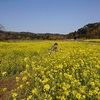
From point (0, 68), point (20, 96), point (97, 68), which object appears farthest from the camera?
point (0, 68)

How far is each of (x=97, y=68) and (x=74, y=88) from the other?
2.59 m

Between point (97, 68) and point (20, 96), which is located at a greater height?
point (97, 68)

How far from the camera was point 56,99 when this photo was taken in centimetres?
591

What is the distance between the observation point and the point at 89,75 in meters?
7.31

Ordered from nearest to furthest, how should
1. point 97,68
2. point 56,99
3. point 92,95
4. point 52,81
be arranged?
1. point 92,95
2. point 56,99
3. point 52,81
4. point 97,68

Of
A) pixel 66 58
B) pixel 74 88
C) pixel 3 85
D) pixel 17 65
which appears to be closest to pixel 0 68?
pixel 17 65

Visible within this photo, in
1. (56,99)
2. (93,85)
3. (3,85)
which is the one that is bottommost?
(3,85)

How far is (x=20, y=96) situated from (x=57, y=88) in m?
1.37

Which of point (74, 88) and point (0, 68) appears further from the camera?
point (0, 68)

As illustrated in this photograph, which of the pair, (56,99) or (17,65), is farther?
(17,65)

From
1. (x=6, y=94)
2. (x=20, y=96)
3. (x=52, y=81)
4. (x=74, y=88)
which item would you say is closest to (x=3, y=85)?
(x=6, y=94)

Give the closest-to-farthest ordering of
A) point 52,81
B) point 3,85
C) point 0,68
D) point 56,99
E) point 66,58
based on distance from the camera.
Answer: point 56,99, point 52,81, point 3,85, point 66,58, point 0,68

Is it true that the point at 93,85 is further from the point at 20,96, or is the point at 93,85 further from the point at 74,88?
the point at 20,96

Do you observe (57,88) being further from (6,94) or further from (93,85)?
(6,94)
